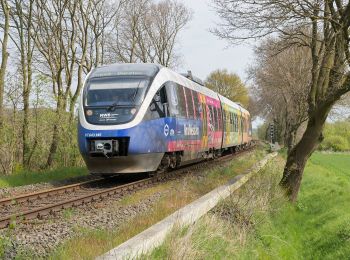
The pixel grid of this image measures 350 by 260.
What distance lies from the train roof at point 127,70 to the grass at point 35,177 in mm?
3654

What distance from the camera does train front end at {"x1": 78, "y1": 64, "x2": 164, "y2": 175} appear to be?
40.2ft

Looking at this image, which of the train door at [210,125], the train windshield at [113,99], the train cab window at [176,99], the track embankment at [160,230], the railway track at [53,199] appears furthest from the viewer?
the train door at [210,125]

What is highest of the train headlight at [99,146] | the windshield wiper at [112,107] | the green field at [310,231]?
the windshield wiper at [112,107]

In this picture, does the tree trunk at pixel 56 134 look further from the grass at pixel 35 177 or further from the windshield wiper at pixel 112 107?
the windshield wiper at pixel 112 107

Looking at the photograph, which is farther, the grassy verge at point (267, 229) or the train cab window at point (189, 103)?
the train cab window at point (189, 103)

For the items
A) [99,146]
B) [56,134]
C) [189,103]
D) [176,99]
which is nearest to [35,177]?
[99,146]

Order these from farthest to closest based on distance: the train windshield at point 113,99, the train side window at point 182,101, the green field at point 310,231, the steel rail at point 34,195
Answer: the train side window at point 182,101 < the train windshield at point 113,99 < the steel rail at point 34,195 < the green field at point 310,231

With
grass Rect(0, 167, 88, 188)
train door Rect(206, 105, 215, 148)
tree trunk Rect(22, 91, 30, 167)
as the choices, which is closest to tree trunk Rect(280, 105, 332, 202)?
train door Rect(206, 105, 215, 148)

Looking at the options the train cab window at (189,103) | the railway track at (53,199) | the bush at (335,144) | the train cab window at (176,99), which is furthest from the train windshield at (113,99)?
the bush at (335,144)

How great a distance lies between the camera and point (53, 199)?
10.4 meters

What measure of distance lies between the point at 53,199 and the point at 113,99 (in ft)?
11.3

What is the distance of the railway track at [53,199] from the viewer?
27.4 ft

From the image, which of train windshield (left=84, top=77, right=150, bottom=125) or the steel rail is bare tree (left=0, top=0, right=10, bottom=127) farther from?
the steel rail

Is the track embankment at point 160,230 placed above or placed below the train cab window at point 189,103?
below
